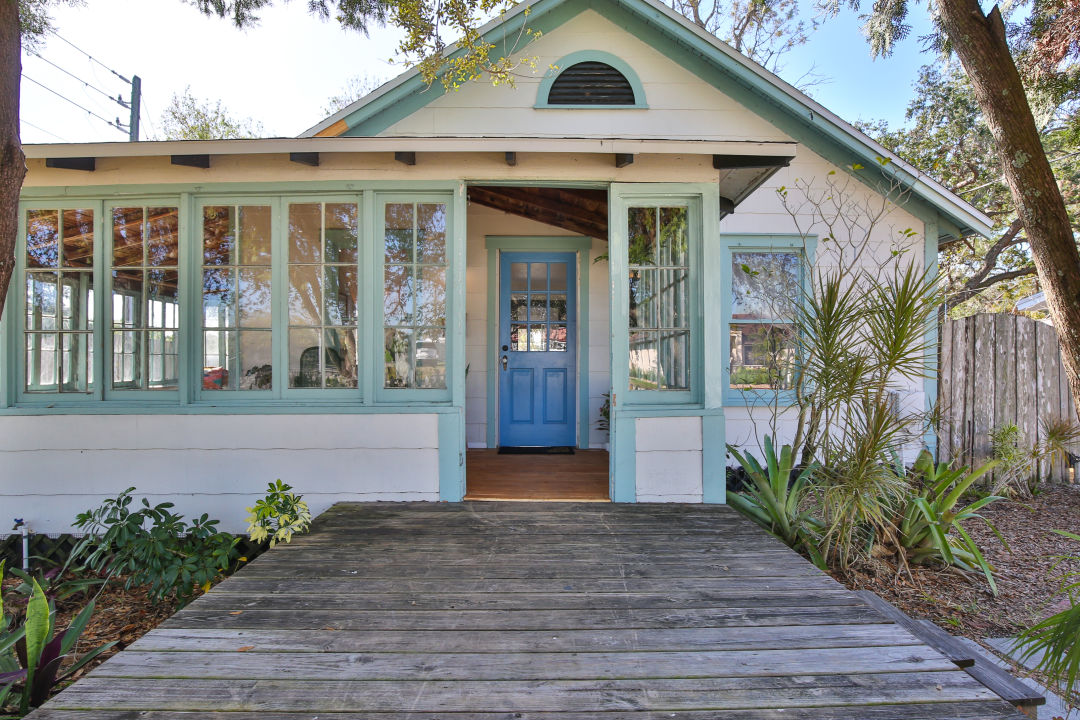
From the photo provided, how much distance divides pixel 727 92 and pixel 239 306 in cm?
482

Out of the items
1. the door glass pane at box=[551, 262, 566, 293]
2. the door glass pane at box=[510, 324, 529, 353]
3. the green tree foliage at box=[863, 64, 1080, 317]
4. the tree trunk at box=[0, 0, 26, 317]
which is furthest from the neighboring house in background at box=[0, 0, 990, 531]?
the green tree foliage at box=[863, 64, 1080, 317]

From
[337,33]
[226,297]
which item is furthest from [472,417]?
[337,33]

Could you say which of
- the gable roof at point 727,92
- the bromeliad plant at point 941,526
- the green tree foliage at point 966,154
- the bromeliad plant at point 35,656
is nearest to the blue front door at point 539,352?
the gable roof at point 727,92

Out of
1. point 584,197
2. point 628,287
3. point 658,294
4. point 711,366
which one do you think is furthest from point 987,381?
point 584,197

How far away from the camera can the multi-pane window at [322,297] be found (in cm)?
364

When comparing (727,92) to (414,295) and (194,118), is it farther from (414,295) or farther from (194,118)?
(194,118)

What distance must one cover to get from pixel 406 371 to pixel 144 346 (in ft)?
5.90

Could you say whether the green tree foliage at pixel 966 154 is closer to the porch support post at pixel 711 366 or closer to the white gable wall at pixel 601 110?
the white gable wall at pixel 601 110

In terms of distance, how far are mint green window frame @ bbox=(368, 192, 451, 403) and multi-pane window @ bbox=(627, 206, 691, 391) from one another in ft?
3.97

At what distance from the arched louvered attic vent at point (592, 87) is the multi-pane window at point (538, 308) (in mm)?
1633

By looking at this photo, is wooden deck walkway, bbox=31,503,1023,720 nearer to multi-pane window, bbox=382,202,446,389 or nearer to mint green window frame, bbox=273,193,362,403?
mint green window frame, bbox=273,193,362,403

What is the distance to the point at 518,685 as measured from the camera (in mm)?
1672

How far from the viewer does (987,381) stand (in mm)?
5234

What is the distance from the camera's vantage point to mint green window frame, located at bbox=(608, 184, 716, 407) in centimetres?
362
